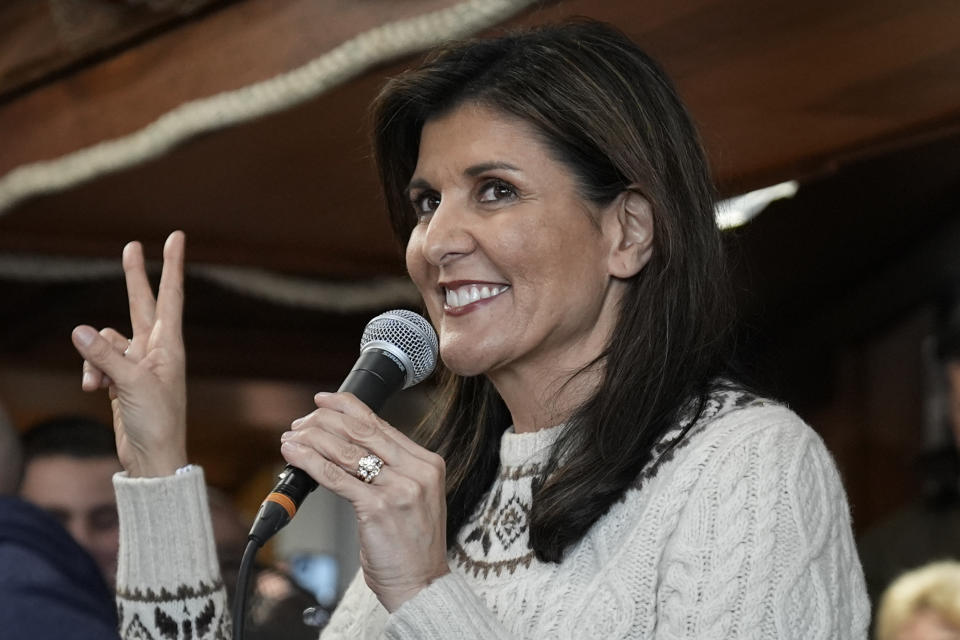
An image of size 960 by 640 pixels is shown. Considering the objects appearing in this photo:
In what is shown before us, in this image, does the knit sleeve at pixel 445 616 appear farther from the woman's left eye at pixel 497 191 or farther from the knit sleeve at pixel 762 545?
the woman's left eye at pixel 497 191

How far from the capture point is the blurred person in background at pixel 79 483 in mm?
3510

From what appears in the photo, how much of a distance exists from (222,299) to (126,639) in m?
3.00

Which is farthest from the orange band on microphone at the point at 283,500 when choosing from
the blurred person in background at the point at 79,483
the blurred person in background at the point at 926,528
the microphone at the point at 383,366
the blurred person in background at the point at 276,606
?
the blurred person in background at the point at 926,528

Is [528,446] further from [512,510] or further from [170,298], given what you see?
[170,298]

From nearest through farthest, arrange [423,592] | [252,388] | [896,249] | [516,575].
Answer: [423,592] < [516,575] < [896,249] < [252,388]

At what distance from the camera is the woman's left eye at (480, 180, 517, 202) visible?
1.77 meters

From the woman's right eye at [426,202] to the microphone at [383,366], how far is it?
0.24m

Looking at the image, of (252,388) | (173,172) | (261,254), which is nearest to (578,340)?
(173,172)

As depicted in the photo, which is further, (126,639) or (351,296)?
(351,296)

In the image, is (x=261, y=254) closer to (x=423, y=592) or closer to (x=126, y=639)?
(x=126, y=639)

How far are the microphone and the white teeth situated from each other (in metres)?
0.07

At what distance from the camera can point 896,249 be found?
179 inches

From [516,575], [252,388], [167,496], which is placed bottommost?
[516,575]

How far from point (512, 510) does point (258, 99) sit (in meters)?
1.10
